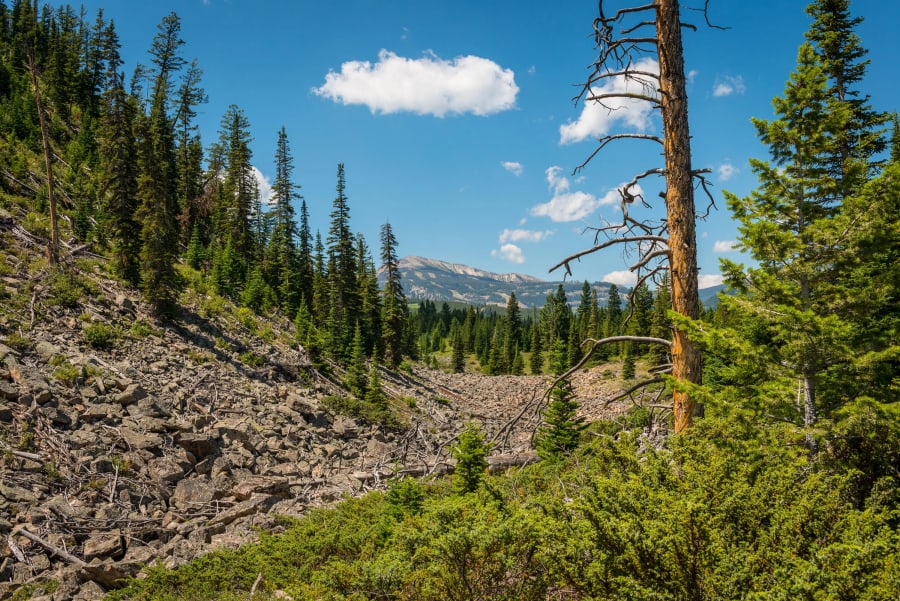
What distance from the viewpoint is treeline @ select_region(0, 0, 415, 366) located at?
2314 centimetres

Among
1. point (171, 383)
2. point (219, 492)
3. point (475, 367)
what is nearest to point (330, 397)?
point (171, 383)

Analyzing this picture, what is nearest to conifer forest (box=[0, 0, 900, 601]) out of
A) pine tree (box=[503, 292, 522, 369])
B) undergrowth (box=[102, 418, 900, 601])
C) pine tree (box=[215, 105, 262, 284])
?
undergrowth (box=[102, 418, 900, 601])

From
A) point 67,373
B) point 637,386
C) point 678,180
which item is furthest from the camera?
point 67,373

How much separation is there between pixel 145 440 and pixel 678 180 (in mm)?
14770

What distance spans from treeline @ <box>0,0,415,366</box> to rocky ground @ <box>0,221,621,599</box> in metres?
3.12

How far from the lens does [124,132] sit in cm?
2430

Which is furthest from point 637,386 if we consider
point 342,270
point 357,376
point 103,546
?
point 342,270

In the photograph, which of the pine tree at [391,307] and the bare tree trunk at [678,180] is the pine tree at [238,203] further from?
the bare tree trunk at [678,180]

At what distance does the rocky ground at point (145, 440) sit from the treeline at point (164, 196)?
312cm

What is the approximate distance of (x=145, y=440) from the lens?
519 inches

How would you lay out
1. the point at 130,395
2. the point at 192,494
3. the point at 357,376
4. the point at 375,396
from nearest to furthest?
the point at 192,494 → the point at 130,395 → the point at 375,396 → the point at 357,376

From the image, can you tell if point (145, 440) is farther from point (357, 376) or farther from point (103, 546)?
point (357, 376)

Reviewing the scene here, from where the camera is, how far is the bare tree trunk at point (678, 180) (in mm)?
5047

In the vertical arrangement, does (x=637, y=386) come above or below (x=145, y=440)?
above
